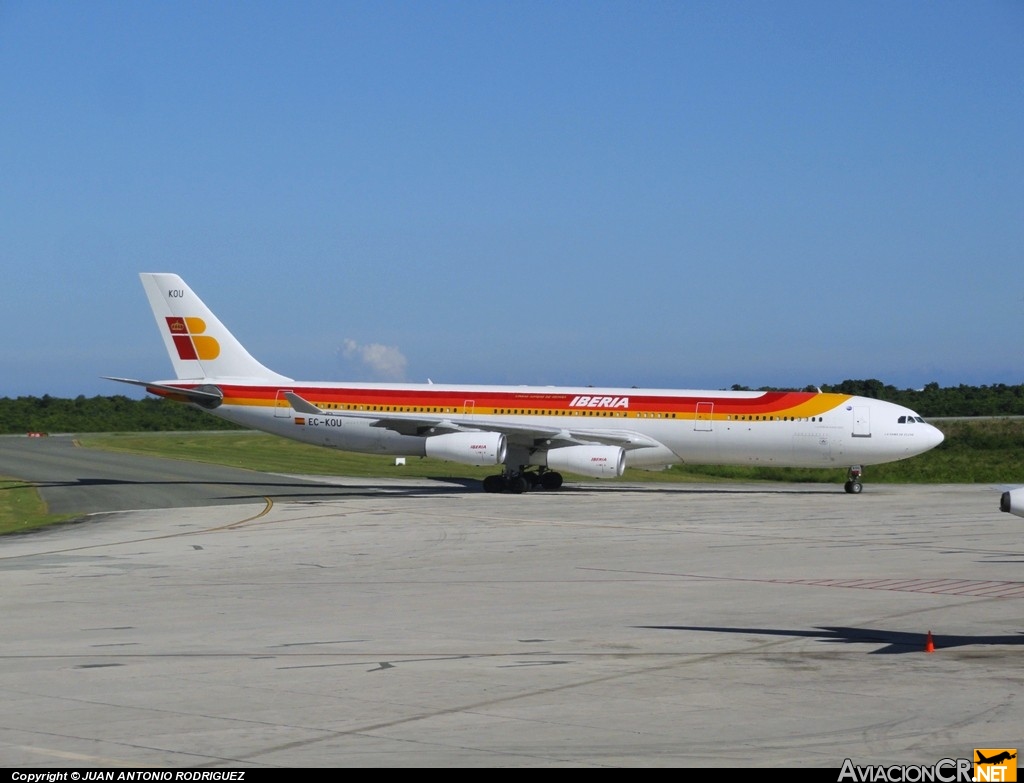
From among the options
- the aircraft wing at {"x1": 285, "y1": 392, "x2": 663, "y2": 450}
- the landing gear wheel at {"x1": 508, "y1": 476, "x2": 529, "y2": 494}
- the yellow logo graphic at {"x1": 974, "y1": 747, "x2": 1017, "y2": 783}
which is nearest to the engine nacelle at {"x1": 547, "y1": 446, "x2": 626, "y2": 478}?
the aircraft wing at {"x1": 285, "y1": 392, "x2": 663, "y2": 450}

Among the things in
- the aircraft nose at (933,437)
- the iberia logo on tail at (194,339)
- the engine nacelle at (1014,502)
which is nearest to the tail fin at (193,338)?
the iberia logo on tail at (194,339)

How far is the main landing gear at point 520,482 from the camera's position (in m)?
43.6

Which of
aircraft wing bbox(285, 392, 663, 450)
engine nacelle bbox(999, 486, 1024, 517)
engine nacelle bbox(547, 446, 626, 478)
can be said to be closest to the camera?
engine nacelle bbox(999, 486, 1024, 517)

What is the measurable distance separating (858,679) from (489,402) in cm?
3183

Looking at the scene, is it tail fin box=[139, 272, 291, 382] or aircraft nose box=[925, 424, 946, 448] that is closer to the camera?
aircraft nose box=[925, 424, 946, 448]

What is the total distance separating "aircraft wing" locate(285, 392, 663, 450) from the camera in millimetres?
41719

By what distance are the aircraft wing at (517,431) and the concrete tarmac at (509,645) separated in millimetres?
10515

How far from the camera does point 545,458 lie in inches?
1688

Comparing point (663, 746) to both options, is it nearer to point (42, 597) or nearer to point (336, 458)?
point (42, 597)

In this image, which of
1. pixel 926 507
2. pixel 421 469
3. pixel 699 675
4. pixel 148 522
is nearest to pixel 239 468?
pixel 421 469

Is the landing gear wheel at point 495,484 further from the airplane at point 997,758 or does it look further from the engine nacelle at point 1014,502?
the airplane at point 997,758

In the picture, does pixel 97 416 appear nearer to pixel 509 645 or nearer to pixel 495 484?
pixel 495 484

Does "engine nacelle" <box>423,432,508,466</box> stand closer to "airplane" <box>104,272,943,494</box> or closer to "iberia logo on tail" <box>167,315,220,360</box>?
"airplane" <box>104,272,943,494</box>

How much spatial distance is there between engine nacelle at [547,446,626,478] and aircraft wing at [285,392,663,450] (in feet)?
2.19
